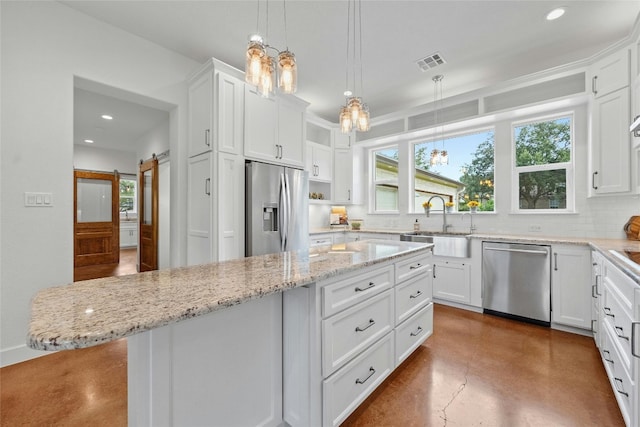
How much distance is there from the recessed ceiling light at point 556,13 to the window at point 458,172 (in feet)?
4.86

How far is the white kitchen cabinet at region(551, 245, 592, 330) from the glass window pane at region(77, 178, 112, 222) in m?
8.42

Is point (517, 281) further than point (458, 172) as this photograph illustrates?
No

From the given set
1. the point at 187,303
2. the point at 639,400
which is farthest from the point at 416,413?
the point at 187,303

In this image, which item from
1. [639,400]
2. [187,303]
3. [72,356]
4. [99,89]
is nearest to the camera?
[187,303]

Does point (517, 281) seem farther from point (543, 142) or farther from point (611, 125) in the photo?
point (543, 142)

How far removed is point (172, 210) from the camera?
342 centimetres

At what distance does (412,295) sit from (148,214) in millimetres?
4861

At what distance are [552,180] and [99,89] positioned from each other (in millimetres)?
5277

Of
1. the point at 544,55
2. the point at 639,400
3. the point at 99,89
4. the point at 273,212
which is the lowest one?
the point at 639,400

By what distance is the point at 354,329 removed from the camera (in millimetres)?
1508

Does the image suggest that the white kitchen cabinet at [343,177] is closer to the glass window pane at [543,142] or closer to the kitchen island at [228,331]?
the glass window pane at [543,142]

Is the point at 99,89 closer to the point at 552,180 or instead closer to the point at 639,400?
the point at 639,400

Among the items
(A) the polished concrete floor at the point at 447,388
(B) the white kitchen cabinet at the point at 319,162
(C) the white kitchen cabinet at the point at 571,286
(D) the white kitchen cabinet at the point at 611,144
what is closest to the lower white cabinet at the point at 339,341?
(A) the polished concrete floor at the point at 447,388

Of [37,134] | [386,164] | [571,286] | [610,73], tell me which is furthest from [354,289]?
[386,164]
